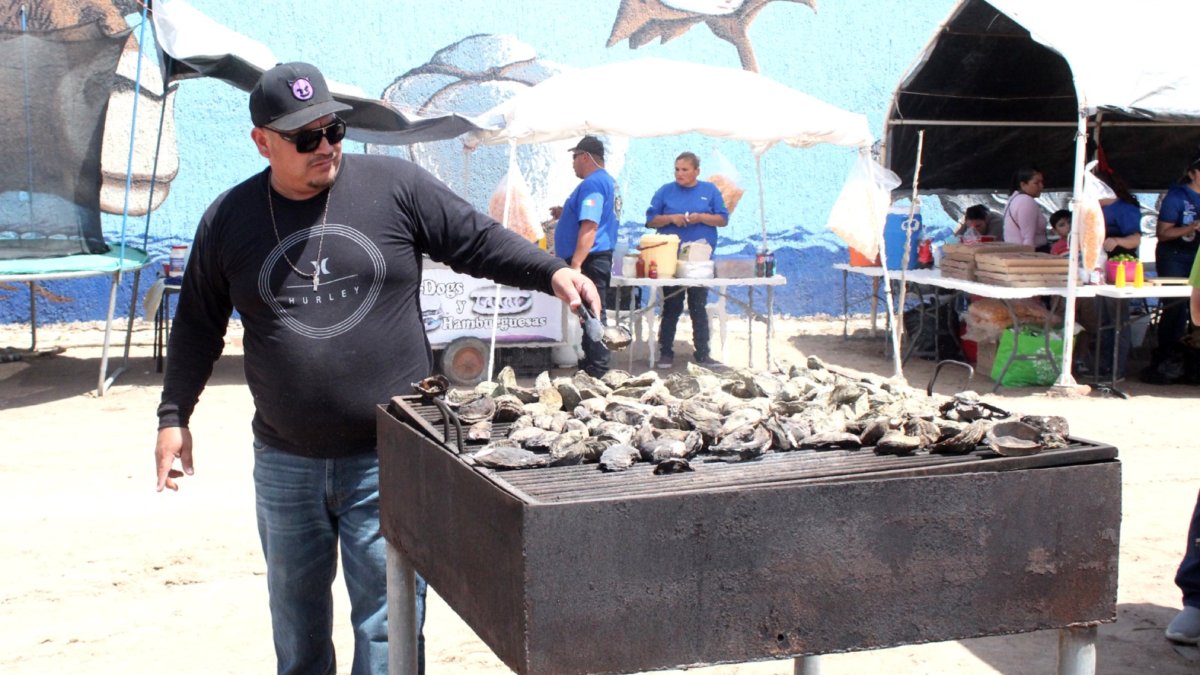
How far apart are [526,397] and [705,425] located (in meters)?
0.55

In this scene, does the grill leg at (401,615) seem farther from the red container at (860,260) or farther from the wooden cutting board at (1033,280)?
the red container at (860,260)

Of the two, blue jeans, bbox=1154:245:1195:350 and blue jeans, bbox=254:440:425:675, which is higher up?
blue jeans, bbox=1154:245:1195:350

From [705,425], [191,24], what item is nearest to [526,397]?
[705,425]

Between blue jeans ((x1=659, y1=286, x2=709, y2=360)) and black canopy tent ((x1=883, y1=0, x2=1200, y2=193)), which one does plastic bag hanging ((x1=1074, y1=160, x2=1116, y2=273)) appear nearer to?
black canopy tent ((x1=883, y1=0, x2=1200, y2=193))

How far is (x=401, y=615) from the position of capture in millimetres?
2830

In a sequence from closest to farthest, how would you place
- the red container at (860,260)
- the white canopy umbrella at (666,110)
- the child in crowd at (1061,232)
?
the white canopy umbrella at (666,110), the child in crowd at (1061,232), the red container at (860,260)

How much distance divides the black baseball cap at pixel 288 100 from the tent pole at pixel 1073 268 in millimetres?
7298

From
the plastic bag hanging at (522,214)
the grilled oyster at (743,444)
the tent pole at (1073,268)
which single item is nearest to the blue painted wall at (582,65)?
the plastic bag hanging at (522,214)

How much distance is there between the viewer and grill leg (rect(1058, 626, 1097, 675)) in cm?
248

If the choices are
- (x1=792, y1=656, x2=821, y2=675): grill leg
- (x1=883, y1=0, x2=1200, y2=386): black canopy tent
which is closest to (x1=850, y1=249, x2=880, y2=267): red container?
(x1=883, y1=0, x2=1200, y2=386): black canopy tent

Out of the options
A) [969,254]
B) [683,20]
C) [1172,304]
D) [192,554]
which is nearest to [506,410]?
[192,554]

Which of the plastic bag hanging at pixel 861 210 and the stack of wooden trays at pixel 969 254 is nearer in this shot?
the plastic bag hanging at pixel 861 210

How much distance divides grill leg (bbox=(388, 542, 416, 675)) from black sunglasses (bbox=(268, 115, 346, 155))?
3.32 feet

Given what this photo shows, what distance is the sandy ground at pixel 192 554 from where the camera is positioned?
4234 mm
